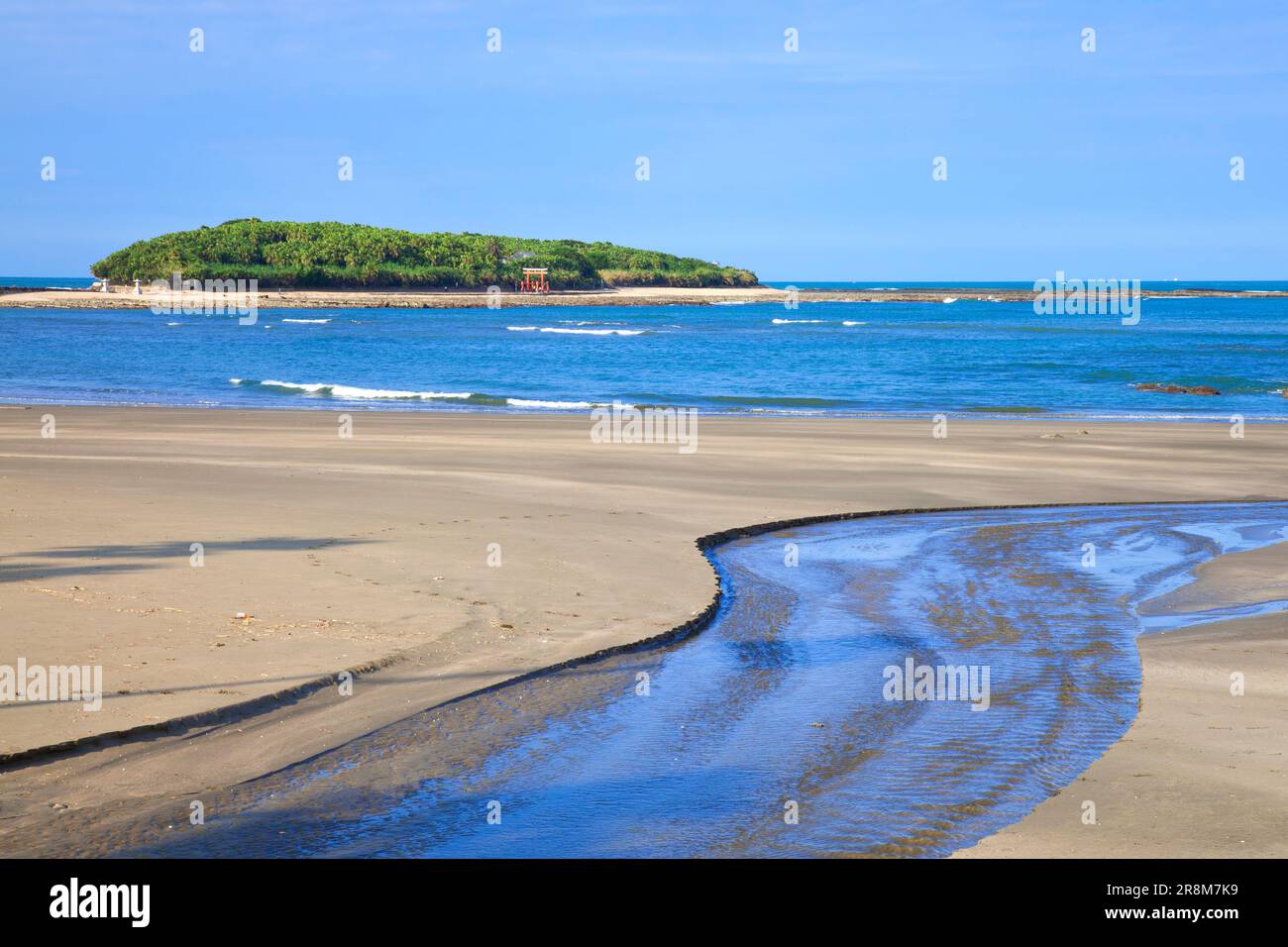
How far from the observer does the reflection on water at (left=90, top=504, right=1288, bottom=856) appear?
545 cm

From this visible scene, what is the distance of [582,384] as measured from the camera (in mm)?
43156

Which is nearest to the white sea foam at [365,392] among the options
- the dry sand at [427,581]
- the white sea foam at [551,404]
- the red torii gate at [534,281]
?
the white sea foam at [551,404]

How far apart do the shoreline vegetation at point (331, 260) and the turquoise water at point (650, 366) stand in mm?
62348

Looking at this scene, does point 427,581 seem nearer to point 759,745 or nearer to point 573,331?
point 759,745

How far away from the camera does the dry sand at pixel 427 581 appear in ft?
20.1

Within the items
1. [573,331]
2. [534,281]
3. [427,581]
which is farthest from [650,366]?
[534,281]

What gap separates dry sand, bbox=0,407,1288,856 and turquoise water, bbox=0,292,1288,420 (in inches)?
545

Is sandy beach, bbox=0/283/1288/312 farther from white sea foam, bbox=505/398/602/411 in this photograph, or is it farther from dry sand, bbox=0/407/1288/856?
dry sand, bbox=0/407/1288/856

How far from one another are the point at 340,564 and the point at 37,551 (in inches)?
101

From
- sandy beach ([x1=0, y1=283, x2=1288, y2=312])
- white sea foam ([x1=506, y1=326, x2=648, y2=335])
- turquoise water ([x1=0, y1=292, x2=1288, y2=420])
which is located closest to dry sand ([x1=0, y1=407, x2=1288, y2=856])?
turquoise water ([x1=0, y1=292, x2=1288, y2=420])

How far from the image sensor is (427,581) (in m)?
10.1
